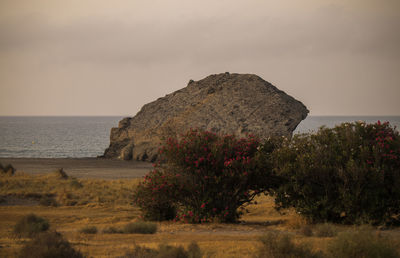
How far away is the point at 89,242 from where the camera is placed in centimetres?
1230

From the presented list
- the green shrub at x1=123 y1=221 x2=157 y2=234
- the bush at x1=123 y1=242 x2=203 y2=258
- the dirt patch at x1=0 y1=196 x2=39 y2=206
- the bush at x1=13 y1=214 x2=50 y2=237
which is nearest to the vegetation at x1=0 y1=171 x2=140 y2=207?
the dirt patch at x1=0 y1=196 x2=39 y2=206

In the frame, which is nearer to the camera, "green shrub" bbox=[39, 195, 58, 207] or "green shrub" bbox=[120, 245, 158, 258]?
"green shrub" bbox=[120, 245, 158, 258]

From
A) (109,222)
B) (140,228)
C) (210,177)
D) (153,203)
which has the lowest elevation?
(109,222)

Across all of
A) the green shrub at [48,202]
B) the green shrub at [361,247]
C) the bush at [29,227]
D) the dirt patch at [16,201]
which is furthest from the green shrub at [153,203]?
the green shrub at [361,247]

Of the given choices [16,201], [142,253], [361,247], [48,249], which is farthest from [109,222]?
[361,247]

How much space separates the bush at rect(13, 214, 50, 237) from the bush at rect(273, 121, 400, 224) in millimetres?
7190

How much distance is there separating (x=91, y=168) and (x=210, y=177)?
28.4 m

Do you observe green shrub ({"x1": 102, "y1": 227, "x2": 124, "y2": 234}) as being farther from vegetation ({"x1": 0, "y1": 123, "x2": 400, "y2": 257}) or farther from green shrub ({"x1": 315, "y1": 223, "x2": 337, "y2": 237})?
green shrub ({"x1": 315, "y1": 223, "x2": 337, "y2": 237})

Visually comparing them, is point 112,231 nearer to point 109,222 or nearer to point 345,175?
point 109,222

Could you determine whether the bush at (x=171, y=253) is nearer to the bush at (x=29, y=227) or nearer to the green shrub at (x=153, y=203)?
the bush at (x=29, y=227)

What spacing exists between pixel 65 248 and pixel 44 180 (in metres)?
21.8

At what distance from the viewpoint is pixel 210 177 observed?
1569 centimetres

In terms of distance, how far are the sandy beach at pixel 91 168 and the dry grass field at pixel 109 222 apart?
6.05 m

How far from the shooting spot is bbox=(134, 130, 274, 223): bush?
15672mm
